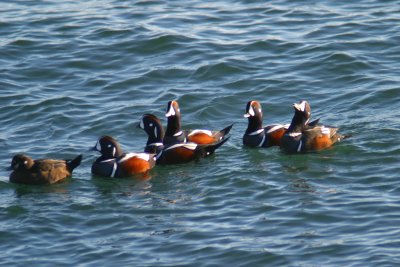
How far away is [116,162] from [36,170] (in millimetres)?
1208

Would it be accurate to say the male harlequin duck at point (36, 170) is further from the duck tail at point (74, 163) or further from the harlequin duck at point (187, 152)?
the harlequin duck at point (187, 152)

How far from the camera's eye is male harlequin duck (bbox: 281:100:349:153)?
17.5 m

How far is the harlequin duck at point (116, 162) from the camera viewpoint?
17062mm

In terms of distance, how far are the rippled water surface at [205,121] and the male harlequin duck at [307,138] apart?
0.58 feet

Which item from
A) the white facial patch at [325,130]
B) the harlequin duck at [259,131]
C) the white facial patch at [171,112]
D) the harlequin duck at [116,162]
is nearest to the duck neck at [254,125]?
the harlequin duck at [259,131]

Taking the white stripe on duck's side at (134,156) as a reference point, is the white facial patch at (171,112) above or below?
above

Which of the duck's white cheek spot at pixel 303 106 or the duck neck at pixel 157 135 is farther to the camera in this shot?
the duck neck at pixel 157 135

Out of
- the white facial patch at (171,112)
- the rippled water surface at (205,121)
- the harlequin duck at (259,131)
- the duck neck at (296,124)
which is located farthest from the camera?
the white facial patch at (171,112)

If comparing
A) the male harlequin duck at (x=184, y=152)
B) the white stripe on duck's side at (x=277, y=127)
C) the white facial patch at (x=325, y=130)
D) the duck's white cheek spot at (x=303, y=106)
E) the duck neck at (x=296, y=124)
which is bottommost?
the male harlequin duck at (x=184, y=152)

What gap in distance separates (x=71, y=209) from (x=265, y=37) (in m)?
9.37

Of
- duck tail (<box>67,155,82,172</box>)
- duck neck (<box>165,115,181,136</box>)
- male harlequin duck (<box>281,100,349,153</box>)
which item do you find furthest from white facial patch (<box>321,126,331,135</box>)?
duck tail (<box>67,155,82,172</box>)

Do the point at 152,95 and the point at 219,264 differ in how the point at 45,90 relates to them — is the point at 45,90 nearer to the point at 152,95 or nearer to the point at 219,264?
the point at 152,95

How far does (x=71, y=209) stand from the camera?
50.7 feet

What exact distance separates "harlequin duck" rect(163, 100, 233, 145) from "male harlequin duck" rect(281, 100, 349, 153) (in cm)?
124
